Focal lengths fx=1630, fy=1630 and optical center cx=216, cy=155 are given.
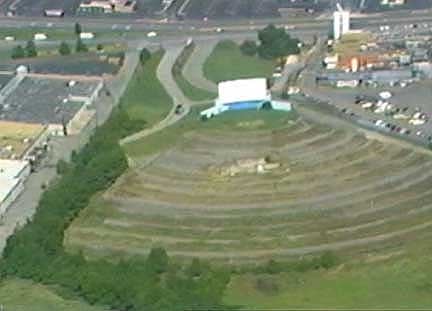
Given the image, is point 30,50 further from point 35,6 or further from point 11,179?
point 11,179

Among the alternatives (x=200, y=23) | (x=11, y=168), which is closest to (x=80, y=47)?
(x=200, y=23)

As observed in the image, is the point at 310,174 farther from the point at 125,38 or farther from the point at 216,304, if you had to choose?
the point at 125,38

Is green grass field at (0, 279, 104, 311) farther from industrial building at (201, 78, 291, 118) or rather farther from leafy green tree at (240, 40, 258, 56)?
leafy green tree at (240, 40, 258, 56)

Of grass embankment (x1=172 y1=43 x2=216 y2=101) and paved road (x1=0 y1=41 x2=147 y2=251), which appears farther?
→ grass embankment (x1=172 y1=43 x2=216 y2=101)

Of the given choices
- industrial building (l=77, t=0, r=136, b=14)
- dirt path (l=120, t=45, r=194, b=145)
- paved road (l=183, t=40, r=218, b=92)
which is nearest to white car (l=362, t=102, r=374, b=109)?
paved road (l=183, t=40, r=218, b=92)

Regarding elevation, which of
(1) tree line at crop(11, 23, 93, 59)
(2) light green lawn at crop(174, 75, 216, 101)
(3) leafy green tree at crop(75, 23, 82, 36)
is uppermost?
(2) light green lawn at crop(174, 75, 216, 101)

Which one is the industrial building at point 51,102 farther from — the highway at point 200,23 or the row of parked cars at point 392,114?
the row of parked cars at point 392,114
